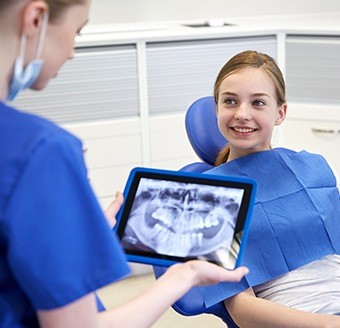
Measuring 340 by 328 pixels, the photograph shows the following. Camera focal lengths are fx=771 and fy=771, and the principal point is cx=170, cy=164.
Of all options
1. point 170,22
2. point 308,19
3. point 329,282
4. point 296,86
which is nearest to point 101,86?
point 170,22

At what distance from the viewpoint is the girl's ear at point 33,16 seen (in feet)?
2.86

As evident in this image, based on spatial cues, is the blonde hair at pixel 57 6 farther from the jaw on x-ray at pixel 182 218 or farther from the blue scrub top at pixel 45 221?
the jaw on x-ray at pixel 182 218

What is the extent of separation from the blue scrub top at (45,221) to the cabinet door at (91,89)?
1.96 metres

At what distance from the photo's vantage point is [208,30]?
3.00m

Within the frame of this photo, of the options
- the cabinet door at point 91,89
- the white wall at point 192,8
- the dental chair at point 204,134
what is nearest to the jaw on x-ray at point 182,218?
the dental chair at point 204,134

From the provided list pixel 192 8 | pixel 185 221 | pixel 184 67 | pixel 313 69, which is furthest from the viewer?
pixel 192 8

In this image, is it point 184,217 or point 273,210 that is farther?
point 273,210

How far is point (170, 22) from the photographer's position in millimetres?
3346

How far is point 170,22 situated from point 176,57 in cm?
43

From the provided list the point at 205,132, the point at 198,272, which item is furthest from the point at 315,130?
the point at 198,272

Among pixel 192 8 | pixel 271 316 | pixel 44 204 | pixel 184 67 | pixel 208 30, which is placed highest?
pixel 192 8

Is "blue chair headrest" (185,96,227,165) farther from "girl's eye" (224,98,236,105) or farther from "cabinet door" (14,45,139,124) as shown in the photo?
"cabinet door" (14,45,139,124)

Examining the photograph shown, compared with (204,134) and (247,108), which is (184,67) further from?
(247,108)

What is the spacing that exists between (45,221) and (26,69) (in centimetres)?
18
